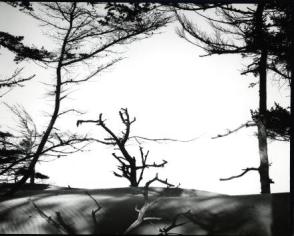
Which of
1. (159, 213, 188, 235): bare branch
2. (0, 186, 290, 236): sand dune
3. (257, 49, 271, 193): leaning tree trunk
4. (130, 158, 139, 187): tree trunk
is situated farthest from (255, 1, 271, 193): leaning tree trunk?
(159, 213, 188, 235): bare branch

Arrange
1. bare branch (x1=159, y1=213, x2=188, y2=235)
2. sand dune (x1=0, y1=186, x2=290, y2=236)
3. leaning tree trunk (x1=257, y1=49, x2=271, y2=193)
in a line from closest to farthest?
1. bare branch (x1=159, y1=213, x2=188, y2=235)
2. sand dune (x1=0, y1=186, x2=290, y2=236)
3. leaning tree trunk (x1=257, y1=49, x2=271, y2=193)

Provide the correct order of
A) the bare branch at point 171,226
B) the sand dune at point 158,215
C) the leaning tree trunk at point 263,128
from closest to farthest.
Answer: the bare branch at point 171,226
the sand dune at point 158,215
the leaning tree trunk at point 263,128

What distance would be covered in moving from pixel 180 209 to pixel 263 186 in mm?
5341

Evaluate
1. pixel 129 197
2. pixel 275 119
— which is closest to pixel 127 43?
pixel 275 119

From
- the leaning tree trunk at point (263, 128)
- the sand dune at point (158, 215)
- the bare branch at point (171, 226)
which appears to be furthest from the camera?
the leaning tree trunk at point (263, 128)

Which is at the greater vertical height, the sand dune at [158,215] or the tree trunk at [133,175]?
the tree trunk at [133,175]

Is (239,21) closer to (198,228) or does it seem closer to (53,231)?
(198,228)

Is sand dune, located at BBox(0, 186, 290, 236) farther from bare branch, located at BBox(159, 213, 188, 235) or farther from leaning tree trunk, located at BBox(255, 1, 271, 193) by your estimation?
leaning tree trunk, located at BBox(255, 1, 271, 193)

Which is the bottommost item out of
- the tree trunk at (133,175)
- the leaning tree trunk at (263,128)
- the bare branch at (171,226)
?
the bare branch at (171,226)

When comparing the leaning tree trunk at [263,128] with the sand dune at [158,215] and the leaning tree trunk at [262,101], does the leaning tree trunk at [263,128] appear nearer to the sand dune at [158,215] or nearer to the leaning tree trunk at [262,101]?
the leaning tree trunk at [262,101]

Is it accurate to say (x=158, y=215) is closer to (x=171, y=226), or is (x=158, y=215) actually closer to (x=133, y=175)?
(x=171, y=226)

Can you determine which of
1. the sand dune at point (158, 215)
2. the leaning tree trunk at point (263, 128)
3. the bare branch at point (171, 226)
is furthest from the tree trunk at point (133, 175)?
the bare branch at point (171, 226)

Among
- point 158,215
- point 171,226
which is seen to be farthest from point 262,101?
point 171,226

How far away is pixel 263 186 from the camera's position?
786 cm
